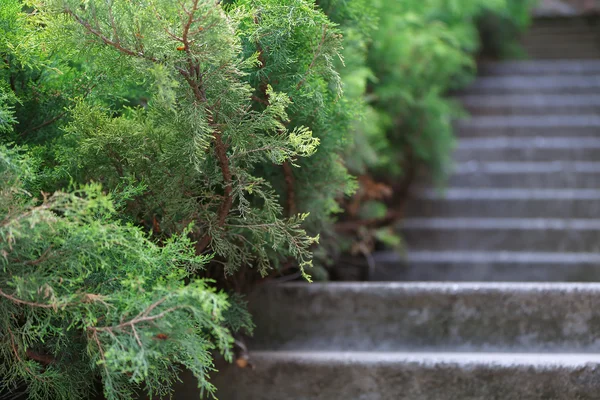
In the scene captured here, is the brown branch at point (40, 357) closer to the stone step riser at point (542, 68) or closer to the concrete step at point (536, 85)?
the concrete step at point (536, 85)

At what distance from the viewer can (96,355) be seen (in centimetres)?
119

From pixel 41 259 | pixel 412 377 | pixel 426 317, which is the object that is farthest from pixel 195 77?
pixel 426 317

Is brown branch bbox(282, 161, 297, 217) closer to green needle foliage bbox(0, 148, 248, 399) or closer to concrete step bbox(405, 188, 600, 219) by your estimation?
green needle foliage bbox(0, 148, 248, 399)

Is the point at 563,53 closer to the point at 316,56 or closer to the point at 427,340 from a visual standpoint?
the point at 427,340

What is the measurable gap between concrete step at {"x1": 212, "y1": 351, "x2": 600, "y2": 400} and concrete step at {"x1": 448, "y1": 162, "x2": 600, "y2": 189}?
2.05m

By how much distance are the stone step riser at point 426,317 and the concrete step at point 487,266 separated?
0.96m

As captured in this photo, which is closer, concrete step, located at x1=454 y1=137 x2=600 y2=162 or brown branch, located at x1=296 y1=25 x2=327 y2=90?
brown branch, located at x1=296 y1=25 x2=327 y2=90

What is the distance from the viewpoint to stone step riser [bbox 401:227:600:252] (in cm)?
329

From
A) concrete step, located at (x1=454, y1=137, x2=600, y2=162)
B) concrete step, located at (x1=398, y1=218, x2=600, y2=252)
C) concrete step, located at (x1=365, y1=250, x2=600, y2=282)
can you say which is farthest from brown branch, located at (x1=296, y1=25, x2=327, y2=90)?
concrete step, located at (x1=454, y1=137, x2=600, y2=162)

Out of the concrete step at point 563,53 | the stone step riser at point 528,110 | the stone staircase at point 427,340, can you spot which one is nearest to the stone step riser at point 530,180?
the stone staircase at point 427,340

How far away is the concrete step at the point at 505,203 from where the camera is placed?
11.4 ft

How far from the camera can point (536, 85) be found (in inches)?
192

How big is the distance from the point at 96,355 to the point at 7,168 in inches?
16.1

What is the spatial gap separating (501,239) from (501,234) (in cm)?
3
